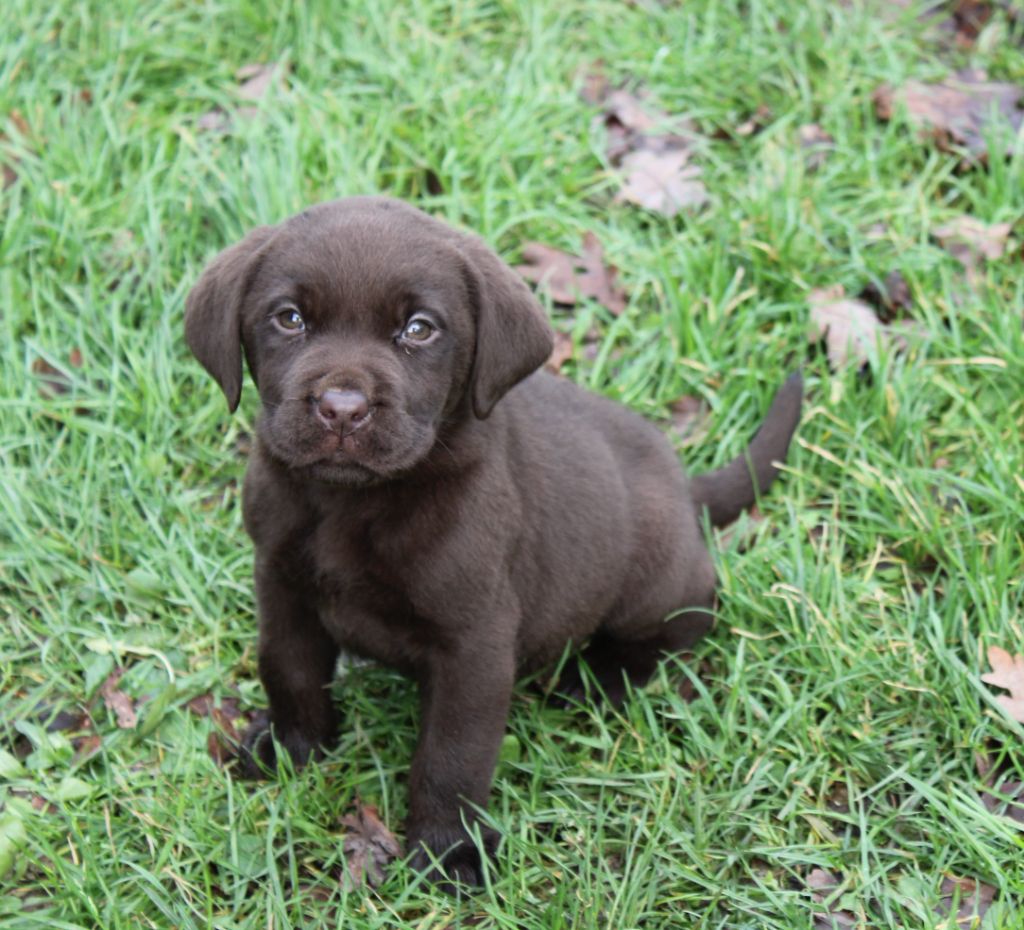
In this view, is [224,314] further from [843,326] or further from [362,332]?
[843,326]

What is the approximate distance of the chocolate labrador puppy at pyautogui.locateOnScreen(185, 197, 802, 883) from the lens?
3412mm

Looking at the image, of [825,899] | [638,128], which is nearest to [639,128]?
[638,128]

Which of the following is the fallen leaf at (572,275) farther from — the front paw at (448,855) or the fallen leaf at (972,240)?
the front paw at (448,855)

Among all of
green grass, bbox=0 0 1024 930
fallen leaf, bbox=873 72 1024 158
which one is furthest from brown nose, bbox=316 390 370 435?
fallen leaf, bbox=873 72 1024 158

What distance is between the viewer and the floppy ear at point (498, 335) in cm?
355

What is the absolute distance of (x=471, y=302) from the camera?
3.58 meters

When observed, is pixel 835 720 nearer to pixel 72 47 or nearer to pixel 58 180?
pixel 58 180

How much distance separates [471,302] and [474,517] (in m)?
0.56

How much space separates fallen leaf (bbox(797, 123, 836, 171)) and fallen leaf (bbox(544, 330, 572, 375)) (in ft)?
4.83

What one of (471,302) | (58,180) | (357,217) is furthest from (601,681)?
(58,180)

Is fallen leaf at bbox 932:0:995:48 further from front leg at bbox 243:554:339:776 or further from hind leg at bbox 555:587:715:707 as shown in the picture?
front leg at bbox 243:554:339:776

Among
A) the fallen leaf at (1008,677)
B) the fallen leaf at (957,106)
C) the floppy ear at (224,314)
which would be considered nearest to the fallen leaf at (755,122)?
the fallen leaf at (957,106)

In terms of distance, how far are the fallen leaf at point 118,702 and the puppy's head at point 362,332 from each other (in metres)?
1.20

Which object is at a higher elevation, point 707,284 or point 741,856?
point 707,284
